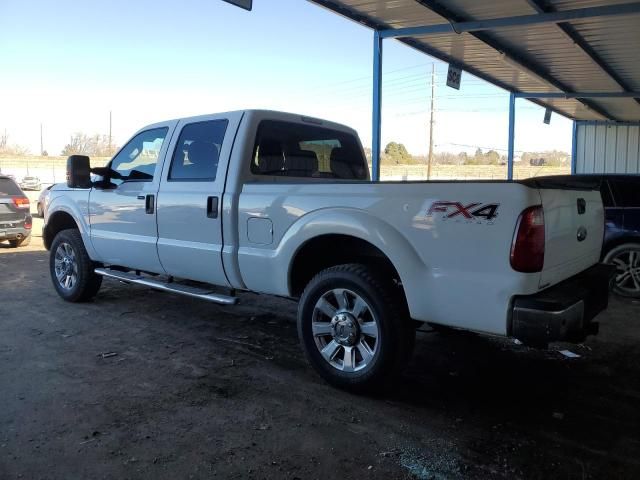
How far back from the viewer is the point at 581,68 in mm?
12828

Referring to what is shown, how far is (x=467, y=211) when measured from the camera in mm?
3084

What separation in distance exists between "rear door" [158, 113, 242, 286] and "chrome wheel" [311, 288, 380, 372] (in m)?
1.07

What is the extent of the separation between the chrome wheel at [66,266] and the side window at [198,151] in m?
2.15

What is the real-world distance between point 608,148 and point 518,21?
50.2 ft

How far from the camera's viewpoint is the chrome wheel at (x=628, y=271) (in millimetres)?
6906

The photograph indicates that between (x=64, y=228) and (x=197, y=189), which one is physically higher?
(x=197, y=189)

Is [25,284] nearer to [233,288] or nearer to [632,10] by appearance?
[233,288]

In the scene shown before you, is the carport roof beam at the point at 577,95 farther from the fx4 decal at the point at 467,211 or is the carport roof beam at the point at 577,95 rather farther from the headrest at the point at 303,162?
the fx4 decal at the point at 467,211

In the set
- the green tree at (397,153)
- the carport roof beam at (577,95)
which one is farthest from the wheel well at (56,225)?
the green tree at (397,153)

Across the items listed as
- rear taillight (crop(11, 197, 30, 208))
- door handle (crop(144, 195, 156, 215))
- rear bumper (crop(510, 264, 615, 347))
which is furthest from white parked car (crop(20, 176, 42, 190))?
rear bumper (crop(510, 264, 615, 347))

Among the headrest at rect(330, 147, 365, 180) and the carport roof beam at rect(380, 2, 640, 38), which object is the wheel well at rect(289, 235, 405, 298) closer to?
the headrest at rect(330, 147, 365, 180)

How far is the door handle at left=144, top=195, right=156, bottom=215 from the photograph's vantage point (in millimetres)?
5090

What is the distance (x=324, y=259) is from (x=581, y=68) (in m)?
11.5

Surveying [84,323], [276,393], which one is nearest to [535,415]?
[276,393]
